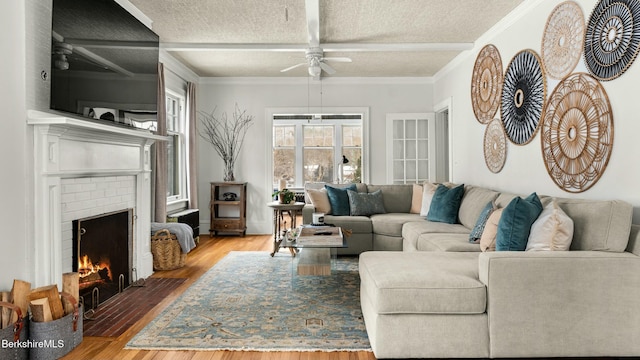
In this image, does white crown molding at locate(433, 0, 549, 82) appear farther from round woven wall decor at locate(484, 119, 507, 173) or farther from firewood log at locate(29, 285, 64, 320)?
firewood log at locate(29, 285, 64, 320)

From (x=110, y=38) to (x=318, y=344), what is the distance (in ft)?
8.84

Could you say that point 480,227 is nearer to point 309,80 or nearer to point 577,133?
point 577,133

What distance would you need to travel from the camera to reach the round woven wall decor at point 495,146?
15.0 feet

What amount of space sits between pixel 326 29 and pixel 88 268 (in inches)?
128

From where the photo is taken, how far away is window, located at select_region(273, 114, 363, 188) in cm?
908

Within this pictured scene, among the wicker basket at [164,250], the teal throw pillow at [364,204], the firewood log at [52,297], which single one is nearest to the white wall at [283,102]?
the teal throw pillow at [364,204]

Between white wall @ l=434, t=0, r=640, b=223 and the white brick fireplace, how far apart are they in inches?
138

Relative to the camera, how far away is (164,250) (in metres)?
4.62

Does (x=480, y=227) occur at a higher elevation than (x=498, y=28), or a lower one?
lower

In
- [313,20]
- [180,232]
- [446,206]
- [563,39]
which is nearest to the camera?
[563,39]

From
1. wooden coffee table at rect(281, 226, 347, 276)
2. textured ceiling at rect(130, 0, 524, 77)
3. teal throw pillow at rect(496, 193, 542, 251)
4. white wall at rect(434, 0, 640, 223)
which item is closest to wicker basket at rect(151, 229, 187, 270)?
wooden coffee table at rect(281, 226, 347, 276)

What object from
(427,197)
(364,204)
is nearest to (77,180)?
(364,204)

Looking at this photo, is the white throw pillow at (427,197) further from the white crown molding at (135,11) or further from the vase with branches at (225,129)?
the white crown molding at (135,11)

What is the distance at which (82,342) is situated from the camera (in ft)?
8.94
